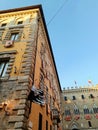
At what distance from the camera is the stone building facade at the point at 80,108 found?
3462 centimetres

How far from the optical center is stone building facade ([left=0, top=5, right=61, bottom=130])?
7.07 metres

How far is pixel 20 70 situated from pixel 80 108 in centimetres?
3236

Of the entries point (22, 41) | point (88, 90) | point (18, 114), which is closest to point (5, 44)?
point (22, 41)

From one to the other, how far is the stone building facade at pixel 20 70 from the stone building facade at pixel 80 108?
23710mm

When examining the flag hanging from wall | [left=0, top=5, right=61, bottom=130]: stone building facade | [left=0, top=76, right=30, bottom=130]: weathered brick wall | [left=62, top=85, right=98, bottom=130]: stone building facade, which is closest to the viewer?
[left=0, top=76, right=30, bottom=130]: weathered brick wall

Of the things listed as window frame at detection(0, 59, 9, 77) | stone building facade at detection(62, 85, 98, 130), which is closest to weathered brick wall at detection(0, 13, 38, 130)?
window frame at detection(0, 59, 9, 77)

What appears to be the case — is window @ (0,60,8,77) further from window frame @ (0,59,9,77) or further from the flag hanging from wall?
the flag hanging from wall

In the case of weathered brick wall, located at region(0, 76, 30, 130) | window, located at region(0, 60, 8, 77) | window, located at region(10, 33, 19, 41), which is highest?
window, located at region(10, 33, 19, 41)

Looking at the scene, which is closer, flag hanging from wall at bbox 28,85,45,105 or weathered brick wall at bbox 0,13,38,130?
weathered brick wall at bbox 0,13,38,130

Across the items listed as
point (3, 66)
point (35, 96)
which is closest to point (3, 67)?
point (3, 66)

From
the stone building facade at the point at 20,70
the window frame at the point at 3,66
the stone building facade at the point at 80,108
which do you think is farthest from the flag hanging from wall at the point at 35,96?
the stone building facade at the point at 80,108

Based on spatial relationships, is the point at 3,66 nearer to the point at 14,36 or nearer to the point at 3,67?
the point at 3,67

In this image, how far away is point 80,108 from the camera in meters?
37.4

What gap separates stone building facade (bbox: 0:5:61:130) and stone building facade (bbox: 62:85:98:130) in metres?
23.7
